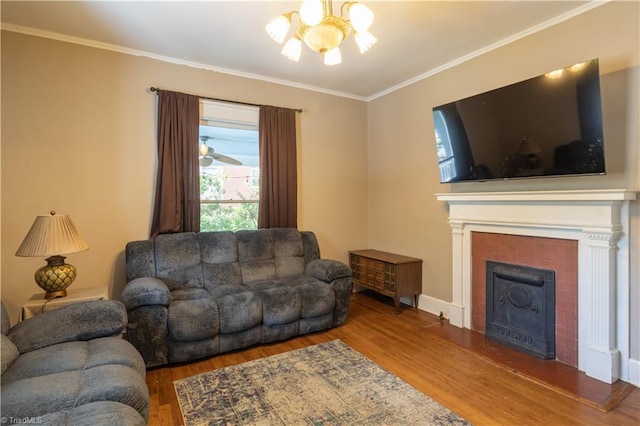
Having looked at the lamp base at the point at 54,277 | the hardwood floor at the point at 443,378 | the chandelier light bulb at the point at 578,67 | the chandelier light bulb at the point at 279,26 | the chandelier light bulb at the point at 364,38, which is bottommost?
the hardwood floor at the point at 443,378

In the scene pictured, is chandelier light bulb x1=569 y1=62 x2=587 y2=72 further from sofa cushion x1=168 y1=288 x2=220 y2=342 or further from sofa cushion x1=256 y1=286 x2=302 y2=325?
sofa cushion x1=168 y1=288 x2=220 y2=342

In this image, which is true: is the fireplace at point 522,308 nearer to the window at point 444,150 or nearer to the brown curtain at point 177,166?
the window at point 444,150

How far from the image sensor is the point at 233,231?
145 inches

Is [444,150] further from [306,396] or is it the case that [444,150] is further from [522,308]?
[306,396]

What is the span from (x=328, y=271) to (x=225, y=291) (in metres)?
1.02

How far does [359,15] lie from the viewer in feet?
6.10

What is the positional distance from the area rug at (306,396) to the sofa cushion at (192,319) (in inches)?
11.9

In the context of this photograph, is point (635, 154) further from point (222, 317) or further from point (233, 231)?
point (233, 231)

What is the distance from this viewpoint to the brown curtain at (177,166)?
3.27m

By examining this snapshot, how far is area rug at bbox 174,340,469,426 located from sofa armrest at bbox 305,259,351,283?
2.65ft

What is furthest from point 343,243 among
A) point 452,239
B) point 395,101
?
point 395,101

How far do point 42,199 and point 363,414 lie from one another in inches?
123

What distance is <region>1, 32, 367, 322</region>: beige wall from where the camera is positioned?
2758mm

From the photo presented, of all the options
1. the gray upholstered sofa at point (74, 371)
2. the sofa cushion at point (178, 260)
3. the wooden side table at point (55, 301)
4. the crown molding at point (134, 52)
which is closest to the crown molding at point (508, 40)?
the crown molding at point (134, 52)
